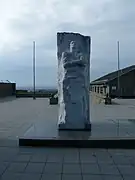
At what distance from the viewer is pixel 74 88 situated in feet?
32.4

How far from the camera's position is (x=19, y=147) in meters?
8.20

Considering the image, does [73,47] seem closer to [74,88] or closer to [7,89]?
[74,88]

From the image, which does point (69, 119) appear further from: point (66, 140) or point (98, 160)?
point (98, 160)

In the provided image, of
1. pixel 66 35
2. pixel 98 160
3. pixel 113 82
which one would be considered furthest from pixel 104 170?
pixel 113 82

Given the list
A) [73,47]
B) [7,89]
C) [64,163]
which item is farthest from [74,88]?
[7,89]

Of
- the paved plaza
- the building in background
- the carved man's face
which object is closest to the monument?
the carved man's face

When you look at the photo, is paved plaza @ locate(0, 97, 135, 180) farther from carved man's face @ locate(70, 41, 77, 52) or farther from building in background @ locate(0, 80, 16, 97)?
building in background @ locate(0, 80, 16, 97)

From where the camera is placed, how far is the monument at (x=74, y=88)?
9.87m

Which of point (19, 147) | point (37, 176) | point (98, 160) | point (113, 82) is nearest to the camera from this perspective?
point (37, 176)

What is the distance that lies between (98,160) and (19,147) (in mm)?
2466

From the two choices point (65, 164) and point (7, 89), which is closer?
point (65, 164)

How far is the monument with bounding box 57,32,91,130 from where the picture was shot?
9.87m

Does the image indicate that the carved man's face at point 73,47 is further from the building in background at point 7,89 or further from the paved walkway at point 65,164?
the building in background at point 7,89

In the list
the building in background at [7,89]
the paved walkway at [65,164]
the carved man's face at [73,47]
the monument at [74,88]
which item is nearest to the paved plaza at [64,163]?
the paved walkway at [65,164]
